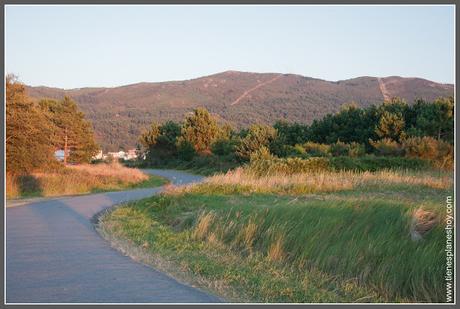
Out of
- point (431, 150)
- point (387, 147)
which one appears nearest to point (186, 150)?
point (387, 147)

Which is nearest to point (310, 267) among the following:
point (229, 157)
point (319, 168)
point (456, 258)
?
point (456, 258)

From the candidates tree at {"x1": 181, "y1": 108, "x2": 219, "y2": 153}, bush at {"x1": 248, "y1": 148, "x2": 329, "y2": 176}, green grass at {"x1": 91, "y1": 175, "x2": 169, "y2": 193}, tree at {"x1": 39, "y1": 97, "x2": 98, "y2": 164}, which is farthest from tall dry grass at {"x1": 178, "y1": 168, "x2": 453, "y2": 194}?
tree at {"x1": 181, "y1": 108, "x2": 219, "y2": 153}

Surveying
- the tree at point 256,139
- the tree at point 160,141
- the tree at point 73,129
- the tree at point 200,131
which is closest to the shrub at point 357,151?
the tree at point 256,139

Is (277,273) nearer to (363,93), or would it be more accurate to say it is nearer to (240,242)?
(240,242)

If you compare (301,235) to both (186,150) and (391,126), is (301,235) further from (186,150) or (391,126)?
(186,150)

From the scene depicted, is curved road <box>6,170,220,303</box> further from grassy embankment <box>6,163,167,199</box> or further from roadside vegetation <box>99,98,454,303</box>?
grassy embankment <box>6,163,167,199</box>

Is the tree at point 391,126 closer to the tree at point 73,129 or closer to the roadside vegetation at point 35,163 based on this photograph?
the roadside vegetation at point 35,163
